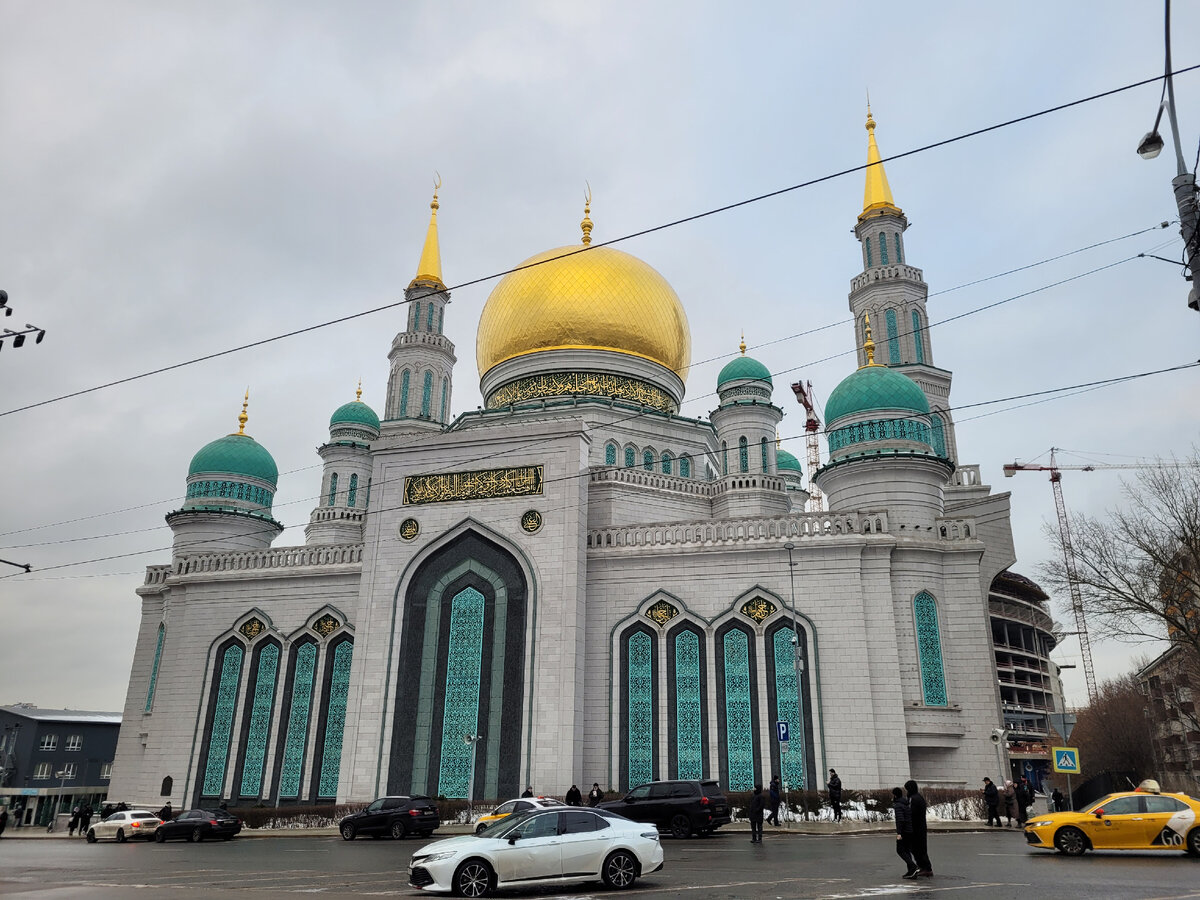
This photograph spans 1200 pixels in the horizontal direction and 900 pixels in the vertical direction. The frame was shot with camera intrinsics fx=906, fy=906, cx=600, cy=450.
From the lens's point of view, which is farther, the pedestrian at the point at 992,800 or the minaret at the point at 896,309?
the minaret at the point at 896,309

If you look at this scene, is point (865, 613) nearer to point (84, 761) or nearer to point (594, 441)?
point (594, 441)

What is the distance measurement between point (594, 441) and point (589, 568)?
677 cm

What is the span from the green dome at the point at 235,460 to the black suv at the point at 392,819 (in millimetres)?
16672

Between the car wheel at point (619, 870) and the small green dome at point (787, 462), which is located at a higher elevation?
the small green dome at point (787, 462)

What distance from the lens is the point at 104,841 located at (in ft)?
70.4

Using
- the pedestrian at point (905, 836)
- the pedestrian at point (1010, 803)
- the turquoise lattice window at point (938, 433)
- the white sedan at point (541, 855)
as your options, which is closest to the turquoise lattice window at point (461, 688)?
the pedestrian at point (1010, 803)

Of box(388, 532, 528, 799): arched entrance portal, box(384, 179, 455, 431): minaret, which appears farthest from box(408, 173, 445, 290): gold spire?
box(388, 532, 528, 799): arched entrance portal

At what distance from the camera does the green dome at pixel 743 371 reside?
102 feet

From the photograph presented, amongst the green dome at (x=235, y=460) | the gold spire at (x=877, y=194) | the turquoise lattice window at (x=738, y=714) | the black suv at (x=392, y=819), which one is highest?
the gold spire at (x=877, y=194)

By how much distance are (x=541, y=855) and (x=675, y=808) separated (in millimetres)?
7829

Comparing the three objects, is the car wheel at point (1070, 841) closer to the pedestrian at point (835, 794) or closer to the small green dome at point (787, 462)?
the pedestrian at point (835, 794)

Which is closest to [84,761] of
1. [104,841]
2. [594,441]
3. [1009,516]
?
[104,841]

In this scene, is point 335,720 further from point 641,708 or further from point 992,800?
point 992,800

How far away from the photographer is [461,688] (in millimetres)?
24094
